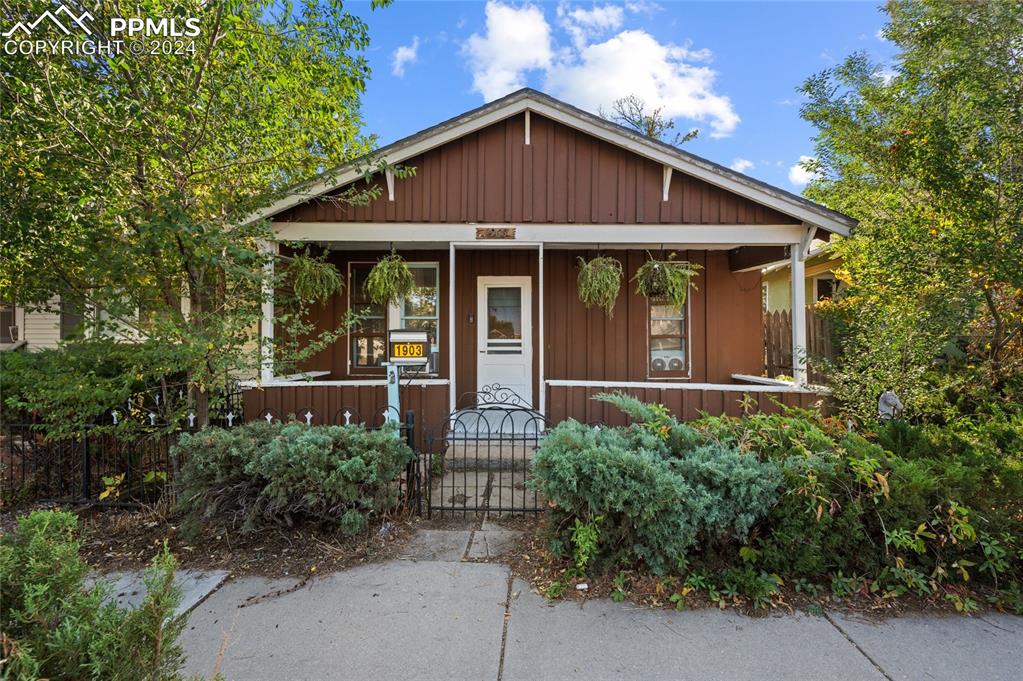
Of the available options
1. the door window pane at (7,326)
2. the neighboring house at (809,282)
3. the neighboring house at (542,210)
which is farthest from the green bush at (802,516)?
the door window pane at (7,326)

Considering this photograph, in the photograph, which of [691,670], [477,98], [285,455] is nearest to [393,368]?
[285,455]

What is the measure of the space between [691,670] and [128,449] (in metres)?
5.12

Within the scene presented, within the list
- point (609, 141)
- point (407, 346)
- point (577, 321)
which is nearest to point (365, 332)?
point (407, 346)

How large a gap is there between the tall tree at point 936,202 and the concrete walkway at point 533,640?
253cm

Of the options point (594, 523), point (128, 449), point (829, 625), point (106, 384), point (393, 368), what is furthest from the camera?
point (393, 368)

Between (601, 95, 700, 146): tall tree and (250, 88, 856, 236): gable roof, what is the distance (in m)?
14.4

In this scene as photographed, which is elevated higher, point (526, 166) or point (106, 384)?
point (526, 166)

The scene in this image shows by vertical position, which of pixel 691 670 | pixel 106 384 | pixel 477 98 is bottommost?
pixel 691 670

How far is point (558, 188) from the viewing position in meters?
6.34

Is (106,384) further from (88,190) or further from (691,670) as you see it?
(691,670)

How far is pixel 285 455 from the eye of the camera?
12.0ft

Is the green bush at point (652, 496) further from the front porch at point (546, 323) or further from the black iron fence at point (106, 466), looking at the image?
the front porch at point (546, 323)

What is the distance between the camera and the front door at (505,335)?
7609 mm

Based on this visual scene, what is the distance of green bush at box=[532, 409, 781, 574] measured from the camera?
3.04m
